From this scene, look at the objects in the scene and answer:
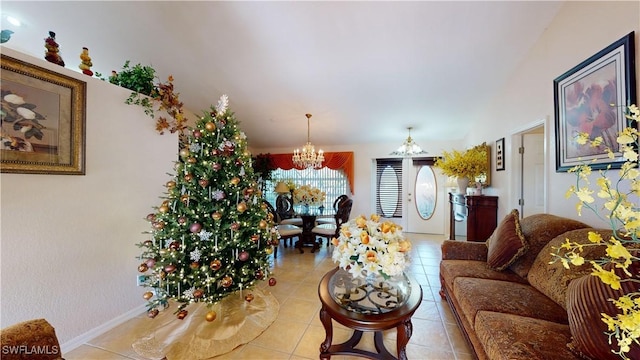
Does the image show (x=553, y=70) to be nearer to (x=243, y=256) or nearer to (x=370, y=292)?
(x=370, y=292)

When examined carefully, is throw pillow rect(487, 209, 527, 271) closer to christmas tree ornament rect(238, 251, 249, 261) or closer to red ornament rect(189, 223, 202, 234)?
christmas tree ornament rect(238, 251, 249, 261)

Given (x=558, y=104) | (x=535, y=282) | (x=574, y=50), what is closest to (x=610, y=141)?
(x=558, y=104)

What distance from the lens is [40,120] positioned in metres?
1.70

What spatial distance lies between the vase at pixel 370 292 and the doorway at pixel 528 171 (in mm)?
2258

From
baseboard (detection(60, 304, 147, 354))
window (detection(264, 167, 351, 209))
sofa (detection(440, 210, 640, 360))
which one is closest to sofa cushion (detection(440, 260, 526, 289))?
sofa (detection(440, 210, 640, 360))

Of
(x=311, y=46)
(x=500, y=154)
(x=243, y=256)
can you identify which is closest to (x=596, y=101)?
(x=500, y=154)

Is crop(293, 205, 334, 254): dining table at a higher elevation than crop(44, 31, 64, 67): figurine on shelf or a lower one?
lower

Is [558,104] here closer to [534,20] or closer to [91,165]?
[534,20]

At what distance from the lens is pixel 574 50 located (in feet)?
6.72

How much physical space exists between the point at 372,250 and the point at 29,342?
1733mm

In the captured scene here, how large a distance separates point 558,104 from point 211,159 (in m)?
3.24

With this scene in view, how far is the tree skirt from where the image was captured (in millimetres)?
1774

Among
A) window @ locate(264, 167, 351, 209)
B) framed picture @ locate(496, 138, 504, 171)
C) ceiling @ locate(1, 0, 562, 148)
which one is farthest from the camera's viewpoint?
window @ locate(264, 167, 351, 209)

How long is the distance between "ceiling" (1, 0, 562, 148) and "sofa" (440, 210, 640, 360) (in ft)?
6.45
